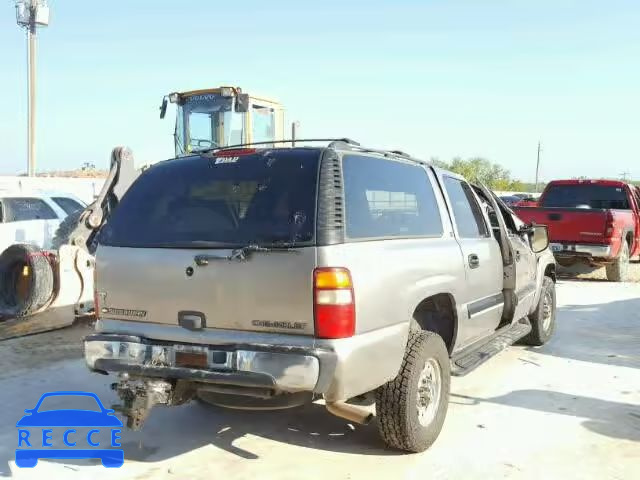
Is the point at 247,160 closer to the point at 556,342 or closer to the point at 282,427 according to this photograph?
the point at 282,427

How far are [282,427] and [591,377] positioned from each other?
315cm

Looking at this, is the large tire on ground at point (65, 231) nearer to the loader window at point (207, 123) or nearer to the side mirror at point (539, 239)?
the loader window at point (207, 123)

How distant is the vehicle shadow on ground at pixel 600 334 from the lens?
7023 millimetres

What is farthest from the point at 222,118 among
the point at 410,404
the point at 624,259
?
the point at 410,404

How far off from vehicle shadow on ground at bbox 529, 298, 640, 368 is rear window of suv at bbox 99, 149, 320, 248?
4470 millimetres

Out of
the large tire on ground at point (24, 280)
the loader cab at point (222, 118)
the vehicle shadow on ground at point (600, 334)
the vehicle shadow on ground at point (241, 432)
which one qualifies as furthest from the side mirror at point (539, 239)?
the loader cab at point (222, 118)

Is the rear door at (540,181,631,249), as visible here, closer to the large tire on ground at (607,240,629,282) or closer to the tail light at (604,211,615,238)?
the tail light at (604,211,615,238)

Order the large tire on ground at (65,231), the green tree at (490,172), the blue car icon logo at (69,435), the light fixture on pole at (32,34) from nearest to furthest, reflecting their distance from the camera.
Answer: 1. the blue car icon logo at (69,435)
2. the large tire on ground at (65,231)
3. the light fixture on pole at (32,34)
4. the green tree at (490,172)

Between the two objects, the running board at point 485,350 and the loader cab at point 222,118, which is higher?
the loader cab at point 222,118

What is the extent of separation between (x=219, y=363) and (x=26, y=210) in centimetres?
889

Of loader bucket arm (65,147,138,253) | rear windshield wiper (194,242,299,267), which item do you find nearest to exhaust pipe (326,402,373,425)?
rear windshield wiper (194,242,299,267)

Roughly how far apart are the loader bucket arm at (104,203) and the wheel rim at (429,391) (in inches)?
228

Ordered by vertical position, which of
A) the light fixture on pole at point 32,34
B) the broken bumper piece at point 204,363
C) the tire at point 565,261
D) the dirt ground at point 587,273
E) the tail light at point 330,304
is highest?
the light fixture on pole at point 32,34

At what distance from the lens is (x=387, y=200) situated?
4.39 meters
